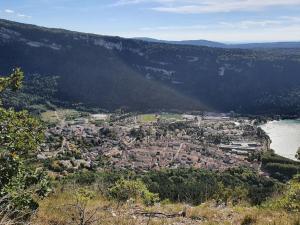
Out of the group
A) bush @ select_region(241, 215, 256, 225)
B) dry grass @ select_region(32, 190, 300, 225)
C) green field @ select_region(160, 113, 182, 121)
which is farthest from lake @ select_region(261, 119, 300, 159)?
bush @ select_region(241, 215, 256, 225)

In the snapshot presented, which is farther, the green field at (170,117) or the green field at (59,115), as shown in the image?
the green field at (170,117)

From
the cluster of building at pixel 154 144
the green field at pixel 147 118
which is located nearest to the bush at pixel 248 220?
the cluster of building at pixel 154 144

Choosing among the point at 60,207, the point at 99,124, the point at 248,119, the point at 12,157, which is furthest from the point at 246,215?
the point at 248,119

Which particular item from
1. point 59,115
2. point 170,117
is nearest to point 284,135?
point 170,117

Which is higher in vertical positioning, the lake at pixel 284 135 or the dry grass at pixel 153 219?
the dry grass at pixel 153 219

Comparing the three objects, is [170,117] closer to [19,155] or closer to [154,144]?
[154,144]

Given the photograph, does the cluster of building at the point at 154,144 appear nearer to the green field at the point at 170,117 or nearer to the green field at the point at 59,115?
the green field at the point at 170,117

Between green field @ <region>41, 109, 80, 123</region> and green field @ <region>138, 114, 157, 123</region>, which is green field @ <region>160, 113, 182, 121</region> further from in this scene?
green field @ <region>41, 109, 80, 123</region>

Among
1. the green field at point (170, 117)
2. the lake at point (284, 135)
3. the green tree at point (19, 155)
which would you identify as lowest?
the green field at point (170, 117)

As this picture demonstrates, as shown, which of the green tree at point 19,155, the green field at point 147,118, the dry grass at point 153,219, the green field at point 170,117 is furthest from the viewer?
the green field at point 170,117
